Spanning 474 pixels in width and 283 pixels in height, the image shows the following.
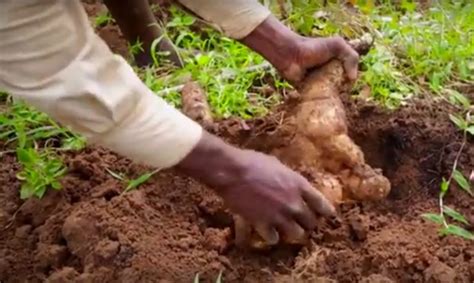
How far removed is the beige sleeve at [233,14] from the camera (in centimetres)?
297

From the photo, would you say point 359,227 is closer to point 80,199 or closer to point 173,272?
point 173,272

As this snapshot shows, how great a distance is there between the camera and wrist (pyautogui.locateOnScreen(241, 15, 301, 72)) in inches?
118

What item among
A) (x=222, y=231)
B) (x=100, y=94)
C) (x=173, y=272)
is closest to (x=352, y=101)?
(x=222, y=231)

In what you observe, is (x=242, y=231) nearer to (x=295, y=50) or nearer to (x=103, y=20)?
(x=295, y=50)

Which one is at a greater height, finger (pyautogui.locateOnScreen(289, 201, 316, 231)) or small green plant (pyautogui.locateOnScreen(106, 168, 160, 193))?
finger (pyautogui.locateOnScreen(289, 201, 316, 231))

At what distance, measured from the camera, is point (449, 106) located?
3.26 m

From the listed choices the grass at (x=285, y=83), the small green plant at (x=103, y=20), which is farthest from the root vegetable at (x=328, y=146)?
the small green plant at (x=103, y=20)

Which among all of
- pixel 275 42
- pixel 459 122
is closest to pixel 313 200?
pixel 275 42

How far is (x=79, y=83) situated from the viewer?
2193 mm

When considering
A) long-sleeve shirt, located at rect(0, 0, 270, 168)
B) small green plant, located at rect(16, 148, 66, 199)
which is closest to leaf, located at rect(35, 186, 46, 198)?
small green plant, located at rect(16, 148, 66, 199)

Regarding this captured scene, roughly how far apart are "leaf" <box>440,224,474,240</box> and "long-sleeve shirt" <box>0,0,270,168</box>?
739mm

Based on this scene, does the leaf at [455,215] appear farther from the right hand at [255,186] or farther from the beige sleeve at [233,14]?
the beige sleeve at [233,14]

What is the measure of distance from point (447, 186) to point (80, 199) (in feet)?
3.30

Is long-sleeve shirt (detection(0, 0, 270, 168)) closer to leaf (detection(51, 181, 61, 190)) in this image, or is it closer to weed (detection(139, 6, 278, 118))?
leaf (detection(51, 181, 61, 190))
